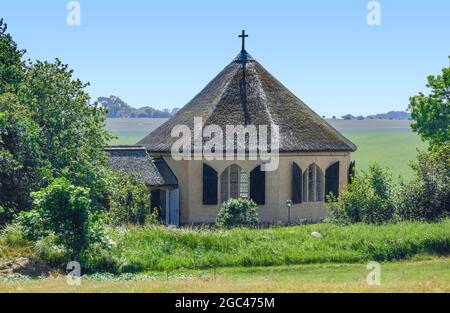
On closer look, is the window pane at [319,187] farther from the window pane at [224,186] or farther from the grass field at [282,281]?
the grass field at [282,281]

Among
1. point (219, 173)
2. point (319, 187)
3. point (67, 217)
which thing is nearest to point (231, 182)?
point (219, 173)

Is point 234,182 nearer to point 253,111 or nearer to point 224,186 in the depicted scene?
point 224,186

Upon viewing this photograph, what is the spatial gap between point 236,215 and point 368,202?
20.0 ft

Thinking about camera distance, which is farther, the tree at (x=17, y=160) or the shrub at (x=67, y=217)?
the tree at (x=17, y=160)

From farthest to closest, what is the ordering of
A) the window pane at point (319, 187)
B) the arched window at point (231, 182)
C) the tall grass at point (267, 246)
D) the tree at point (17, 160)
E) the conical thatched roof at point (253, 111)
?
the window pane at point (319, 187)
the conical thatched roof at point (253, 111)
the arched window at point (231, 182)
the tree at point (17, 160)
the tall grass at point (267, 246)

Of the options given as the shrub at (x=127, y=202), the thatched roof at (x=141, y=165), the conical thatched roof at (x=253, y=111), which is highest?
the conical thatched roof at (x=253, y=111)

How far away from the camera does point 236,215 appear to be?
1481 inches

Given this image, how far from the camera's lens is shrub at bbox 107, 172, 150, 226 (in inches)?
1406

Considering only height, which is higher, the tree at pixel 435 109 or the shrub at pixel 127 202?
the tree at pixel 435 109

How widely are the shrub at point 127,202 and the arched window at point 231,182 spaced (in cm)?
531

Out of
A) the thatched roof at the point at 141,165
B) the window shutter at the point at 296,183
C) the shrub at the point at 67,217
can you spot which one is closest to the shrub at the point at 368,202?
the window shutter at the point at 296,183

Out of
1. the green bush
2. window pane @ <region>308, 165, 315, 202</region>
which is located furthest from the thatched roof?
the green bush

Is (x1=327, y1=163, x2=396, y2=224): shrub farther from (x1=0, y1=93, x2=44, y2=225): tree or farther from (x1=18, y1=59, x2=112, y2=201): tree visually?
(x1=0, y1=93, x2=44, y2=225): tree

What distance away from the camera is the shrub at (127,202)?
1406 inches
